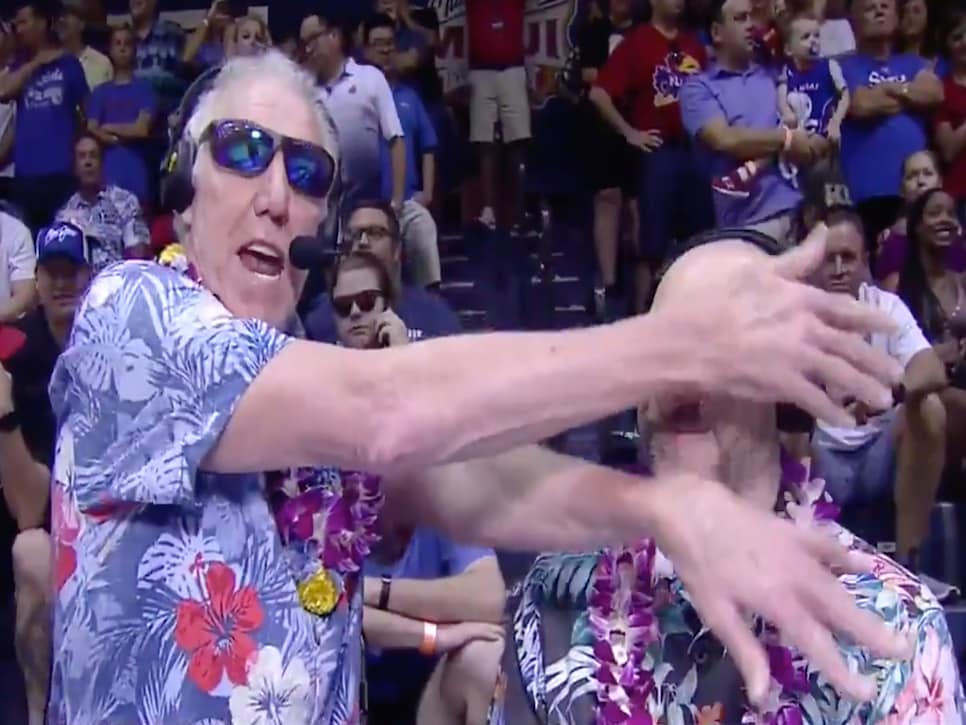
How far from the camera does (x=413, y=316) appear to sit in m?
3.48

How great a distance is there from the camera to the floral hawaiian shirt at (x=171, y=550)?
128 centimetres

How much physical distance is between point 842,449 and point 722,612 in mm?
2746

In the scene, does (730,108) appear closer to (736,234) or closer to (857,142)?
(857,142)

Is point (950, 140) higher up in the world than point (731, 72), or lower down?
lower down

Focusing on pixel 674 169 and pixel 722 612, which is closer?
pixel 722 612

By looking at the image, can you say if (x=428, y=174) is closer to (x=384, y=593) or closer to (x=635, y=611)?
(x=384, y=593)

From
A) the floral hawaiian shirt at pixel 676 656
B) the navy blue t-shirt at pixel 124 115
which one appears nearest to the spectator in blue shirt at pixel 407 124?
the navy blue t-shirt at pixel 124 115

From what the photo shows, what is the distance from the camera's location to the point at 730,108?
4773 millimetres

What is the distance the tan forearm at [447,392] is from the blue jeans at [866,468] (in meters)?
2.64

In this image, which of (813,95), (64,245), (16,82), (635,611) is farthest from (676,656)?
(16,82)

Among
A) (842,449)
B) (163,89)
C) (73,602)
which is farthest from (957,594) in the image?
(163,89)

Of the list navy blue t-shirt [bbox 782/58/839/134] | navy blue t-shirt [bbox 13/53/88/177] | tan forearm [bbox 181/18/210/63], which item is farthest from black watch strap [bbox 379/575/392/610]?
tan forearm [bbox 181/18/210/63]

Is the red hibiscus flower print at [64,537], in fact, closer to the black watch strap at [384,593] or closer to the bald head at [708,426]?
the bald head at [708,426]

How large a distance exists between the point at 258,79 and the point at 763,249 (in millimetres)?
479
